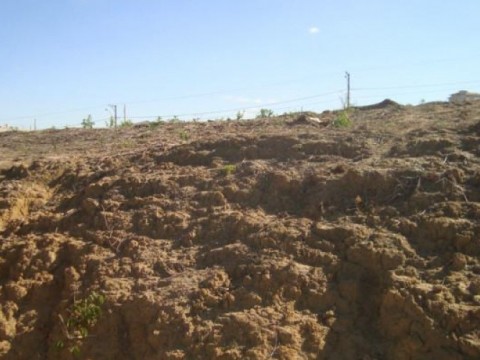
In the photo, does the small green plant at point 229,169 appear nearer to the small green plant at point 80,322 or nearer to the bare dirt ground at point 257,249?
the bare dirt ground at point 257,249

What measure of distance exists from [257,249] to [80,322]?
1.68 m

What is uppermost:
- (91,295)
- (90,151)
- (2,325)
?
(90,151)

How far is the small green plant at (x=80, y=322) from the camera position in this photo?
15.3 feet

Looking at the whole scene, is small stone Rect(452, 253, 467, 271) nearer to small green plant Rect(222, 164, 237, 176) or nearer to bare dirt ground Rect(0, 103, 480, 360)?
bare dirt ground Rect(0, 103, 480, 360)

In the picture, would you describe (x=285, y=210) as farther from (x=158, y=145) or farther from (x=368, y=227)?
(x=158, y=145)

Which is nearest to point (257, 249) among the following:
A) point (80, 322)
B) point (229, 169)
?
point (229, 169)

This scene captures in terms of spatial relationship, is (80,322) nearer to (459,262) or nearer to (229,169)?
(229,169)

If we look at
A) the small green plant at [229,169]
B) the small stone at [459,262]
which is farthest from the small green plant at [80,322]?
the small stone at [459,262]

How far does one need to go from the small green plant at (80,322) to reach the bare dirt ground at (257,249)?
13 mm

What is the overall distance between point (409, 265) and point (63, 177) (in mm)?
4398

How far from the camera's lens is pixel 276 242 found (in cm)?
496

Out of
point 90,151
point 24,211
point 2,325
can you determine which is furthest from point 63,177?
point 2,325

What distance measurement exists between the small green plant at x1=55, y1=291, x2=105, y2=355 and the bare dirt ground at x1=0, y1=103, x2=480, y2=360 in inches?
0.5

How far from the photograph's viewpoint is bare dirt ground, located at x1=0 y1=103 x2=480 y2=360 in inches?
166
